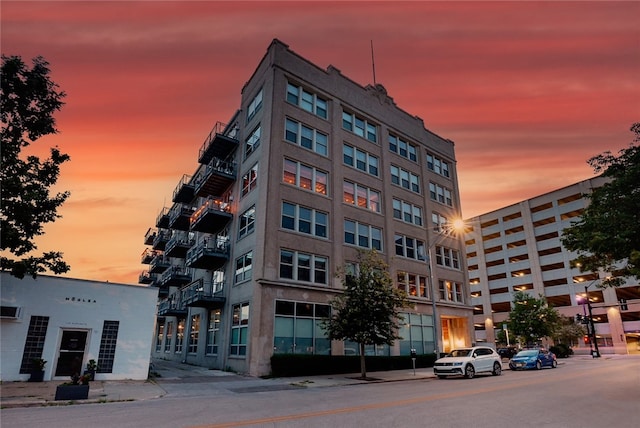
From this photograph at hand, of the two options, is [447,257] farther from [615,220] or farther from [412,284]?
[615,220]

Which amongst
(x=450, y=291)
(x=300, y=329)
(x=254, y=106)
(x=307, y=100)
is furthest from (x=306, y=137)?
(x=450, y=291)

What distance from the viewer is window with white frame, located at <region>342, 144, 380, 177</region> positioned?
30.5 meters

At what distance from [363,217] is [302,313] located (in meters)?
9.01

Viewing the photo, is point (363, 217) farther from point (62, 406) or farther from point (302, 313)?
point (62, 406)

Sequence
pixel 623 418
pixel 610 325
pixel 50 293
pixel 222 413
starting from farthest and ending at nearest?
pixel 610 325, pixel 50 293, pixel 222 413, pixel 623 418

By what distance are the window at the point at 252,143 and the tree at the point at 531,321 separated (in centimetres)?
3617

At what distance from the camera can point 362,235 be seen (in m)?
29.1

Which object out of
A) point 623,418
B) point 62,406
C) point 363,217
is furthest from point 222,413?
point 363,217

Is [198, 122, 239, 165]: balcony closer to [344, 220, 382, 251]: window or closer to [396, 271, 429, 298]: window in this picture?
[344, 220, 382, 251]: window

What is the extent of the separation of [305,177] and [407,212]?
11.1 metres

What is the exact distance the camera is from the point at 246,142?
2962 cm

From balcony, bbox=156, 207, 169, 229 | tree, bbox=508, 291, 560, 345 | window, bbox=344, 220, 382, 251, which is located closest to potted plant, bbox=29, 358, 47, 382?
window, bbox=344, 220, 382, 251

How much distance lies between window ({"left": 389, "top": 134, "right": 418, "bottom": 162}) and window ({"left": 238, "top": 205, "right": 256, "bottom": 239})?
579 inches

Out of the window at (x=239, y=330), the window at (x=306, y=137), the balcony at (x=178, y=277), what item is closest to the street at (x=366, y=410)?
the window at (x=239, y=330)
